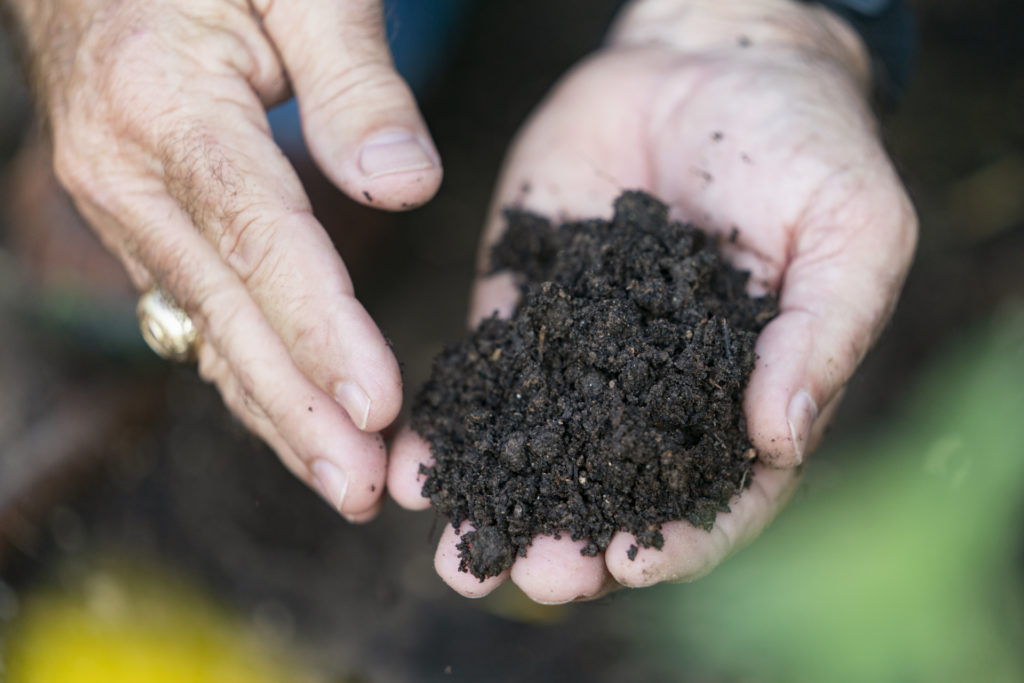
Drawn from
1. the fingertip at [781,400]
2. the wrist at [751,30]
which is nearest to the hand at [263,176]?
the fingertip at [781,400]

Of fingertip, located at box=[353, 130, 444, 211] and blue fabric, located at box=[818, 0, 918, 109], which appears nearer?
fingertip, located at box=[353, 130, 444, 211]

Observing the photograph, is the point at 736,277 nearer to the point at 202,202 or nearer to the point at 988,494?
the point at 988,494

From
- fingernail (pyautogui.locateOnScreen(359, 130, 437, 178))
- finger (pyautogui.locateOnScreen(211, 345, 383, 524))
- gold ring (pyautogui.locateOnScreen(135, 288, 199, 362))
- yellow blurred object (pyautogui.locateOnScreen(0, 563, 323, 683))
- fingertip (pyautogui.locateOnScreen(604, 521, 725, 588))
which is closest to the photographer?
fingertip (pyautogui.locateOnScreen(604, 521, 725, 588))

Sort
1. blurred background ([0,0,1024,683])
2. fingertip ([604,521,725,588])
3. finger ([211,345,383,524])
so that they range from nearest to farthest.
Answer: fingertip ([604,521,725,588]) < finger ([211,345,383,524]) < blurred background ([0,0,1024,683])

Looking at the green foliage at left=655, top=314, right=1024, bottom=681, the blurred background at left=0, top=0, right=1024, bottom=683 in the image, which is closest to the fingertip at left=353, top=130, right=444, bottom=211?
the blurred background at left=0, top=0, right=1024, bottom=683

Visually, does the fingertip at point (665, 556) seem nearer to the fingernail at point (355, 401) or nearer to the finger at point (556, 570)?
the finger at point (556, 570)

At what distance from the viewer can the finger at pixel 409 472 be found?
169cm

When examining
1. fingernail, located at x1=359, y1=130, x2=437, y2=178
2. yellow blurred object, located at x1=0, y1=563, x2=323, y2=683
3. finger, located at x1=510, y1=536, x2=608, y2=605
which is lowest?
yellow blurred object, located at x1=0, y1=563, x2=323, y2=683

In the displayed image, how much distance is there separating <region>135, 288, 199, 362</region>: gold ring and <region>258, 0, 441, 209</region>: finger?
0.68 meters

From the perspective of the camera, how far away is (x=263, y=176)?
1.59 meters

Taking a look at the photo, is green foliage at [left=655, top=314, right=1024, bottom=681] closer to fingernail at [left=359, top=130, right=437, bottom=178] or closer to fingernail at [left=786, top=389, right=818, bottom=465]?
fingernail at [left=786, top=389, right=818, bottom=465]

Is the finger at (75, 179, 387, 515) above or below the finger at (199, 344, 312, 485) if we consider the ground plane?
above

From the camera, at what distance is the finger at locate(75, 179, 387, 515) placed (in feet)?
5.39

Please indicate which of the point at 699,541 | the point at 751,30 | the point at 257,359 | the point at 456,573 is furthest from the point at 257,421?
the point at 751,30
